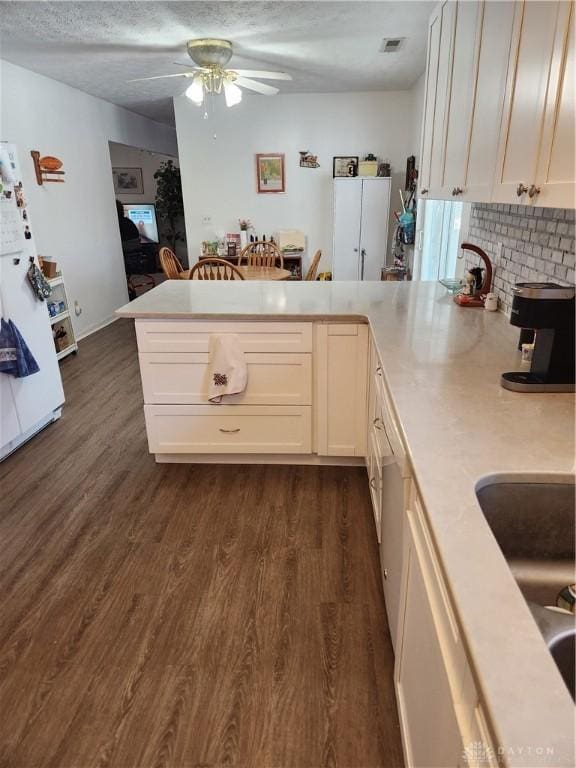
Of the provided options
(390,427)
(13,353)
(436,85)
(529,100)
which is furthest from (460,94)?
(13,353)

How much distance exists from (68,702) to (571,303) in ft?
6.10

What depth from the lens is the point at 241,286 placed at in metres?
3.05

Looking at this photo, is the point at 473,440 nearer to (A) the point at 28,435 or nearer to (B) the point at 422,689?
(B) the point at 422,689

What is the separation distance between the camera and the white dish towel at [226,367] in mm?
2416

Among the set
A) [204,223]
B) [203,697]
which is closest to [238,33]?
[204,223]

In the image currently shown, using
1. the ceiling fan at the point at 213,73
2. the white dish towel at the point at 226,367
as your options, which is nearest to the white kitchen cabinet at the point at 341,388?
the white dish towel at the point at 226,367

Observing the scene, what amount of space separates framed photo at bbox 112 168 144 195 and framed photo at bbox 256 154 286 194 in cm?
454

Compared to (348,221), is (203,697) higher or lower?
lower

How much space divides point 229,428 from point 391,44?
3264 mm

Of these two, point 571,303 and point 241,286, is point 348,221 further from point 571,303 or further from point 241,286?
point 571,303

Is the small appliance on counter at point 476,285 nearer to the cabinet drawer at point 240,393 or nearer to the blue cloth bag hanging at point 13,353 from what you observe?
the cabinet drawer at point 240,393

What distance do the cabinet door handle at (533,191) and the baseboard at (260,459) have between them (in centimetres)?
168

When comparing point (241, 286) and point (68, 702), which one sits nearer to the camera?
point (68, 702)

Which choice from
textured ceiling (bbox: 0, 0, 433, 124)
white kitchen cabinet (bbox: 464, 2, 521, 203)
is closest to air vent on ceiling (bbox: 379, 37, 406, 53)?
textured ceiling (bbox: 0, 0, 433, 124)
